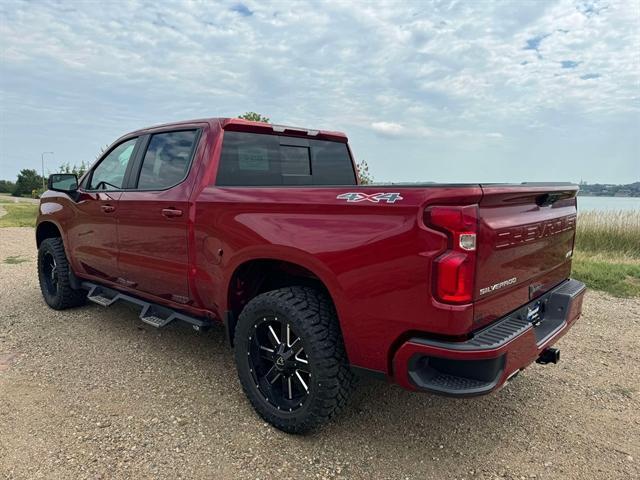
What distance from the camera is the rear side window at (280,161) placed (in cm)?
360

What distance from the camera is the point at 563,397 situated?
3420 mm

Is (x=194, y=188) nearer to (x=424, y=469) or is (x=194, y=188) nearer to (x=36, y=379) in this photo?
(x=36, y=379)

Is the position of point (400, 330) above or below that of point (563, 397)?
above

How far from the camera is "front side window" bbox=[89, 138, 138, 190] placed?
432 cm

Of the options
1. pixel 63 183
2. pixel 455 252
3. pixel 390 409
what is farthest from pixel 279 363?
pixel 63 183

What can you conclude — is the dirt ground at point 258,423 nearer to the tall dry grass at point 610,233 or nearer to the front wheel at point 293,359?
the front wheel at point 293,359

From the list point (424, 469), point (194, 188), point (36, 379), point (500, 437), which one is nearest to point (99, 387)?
point (36, 379)

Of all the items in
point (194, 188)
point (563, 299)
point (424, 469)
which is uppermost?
point (194, 188)

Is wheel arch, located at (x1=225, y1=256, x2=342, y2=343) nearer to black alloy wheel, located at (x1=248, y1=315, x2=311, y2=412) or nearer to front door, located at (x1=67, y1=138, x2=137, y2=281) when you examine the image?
black alloy wheel, located at (x1=248, y1=315, x2=311, y2=412)

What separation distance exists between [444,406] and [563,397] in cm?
90

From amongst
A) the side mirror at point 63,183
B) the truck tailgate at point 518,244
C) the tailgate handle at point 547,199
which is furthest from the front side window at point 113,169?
the tailgate handle at point 547,199

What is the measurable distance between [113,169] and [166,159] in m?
0.92

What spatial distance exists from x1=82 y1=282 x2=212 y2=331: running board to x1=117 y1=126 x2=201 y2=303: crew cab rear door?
0.36ft

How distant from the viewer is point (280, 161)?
156 inches
